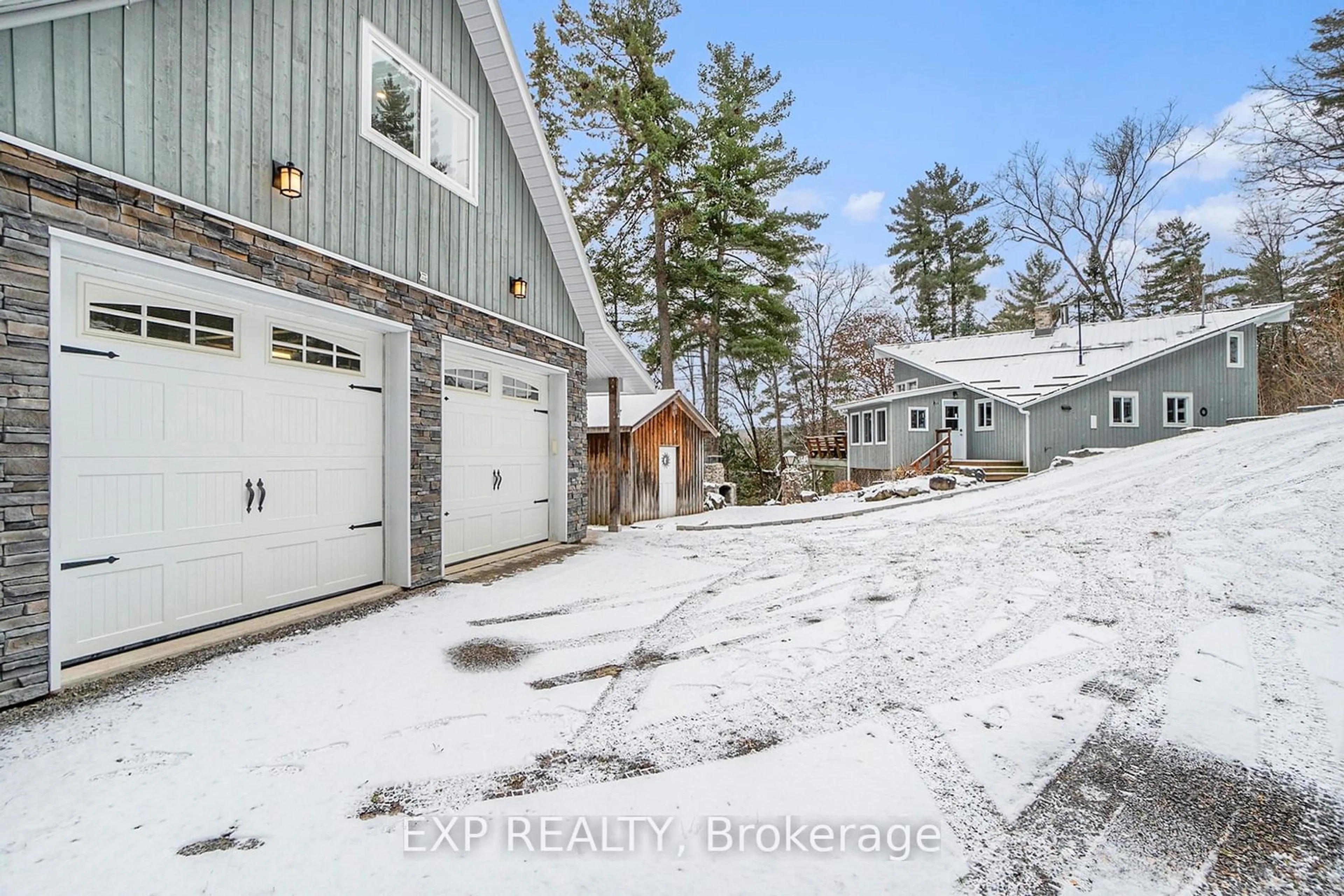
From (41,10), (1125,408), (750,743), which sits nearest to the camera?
(750,743)

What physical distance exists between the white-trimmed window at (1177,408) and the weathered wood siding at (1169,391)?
0.07m

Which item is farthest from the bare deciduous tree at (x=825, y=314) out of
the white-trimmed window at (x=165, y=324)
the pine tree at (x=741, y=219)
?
the white-trimmed window at (x=165, y=324)

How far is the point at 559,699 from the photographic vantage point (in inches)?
126

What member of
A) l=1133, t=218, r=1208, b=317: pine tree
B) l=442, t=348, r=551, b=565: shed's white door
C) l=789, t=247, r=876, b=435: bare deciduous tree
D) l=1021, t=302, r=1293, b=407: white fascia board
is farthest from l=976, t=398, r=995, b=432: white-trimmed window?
l=442, t=348, r=551, b=565: shed's white door

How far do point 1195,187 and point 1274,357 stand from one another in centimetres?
678

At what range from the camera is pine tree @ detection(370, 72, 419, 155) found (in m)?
5.29

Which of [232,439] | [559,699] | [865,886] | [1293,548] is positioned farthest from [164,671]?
[1293,548]

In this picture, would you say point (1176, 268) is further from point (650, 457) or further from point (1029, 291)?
point (650, 457)

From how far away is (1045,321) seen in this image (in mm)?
19750

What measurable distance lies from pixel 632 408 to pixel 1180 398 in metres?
15.0

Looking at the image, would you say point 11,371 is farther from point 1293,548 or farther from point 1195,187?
point 1195,187

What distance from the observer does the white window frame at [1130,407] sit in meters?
16.1

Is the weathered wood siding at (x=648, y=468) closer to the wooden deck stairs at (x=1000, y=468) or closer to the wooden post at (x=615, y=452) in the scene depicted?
the wooden post at (x=615, y=452)

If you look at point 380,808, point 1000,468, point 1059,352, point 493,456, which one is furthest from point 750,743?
point 1059,352
